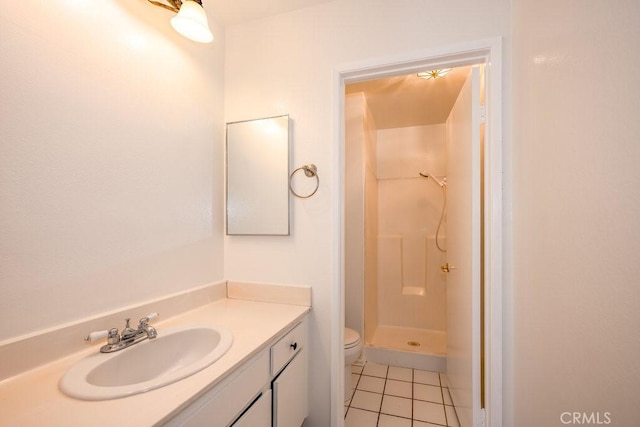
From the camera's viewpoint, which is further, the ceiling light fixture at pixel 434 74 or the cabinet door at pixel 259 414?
the ceiling light fixture at pixel 434 74

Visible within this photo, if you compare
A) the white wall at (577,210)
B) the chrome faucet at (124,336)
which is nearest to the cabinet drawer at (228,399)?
the chrome faucet at (124,336)

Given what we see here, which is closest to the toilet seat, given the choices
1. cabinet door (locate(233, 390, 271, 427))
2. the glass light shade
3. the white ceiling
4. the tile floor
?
the tile floor

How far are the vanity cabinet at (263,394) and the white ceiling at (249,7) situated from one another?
5.54ft

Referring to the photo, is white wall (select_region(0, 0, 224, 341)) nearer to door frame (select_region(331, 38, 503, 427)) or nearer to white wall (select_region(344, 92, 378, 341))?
door frame (select_region(331, 38, 503, 427))

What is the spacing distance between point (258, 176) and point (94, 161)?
727 millimetres

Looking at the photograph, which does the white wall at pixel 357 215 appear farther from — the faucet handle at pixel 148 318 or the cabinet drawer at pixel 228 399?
the faucet handle at pixel 148 318

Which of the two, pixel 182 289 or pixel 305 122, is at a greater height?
pixel 305 122

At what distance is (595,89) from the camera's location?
2.10 ft

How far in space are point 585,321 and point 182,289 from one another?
4.89 ft

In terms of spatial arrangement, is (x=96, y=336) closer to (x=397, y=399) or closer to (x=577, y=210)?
(x=577, y=210)

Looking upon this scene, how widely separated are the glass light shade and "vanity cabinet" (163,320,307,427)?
52.9 inches

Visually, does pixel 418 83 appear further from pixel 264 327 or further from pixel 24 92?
pixel 24 92

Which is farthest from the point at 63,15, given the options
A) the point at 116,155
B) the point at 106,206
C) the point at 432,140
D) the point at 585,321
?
the point at 432,140

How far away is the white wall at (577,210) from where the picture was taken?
0.56 m
